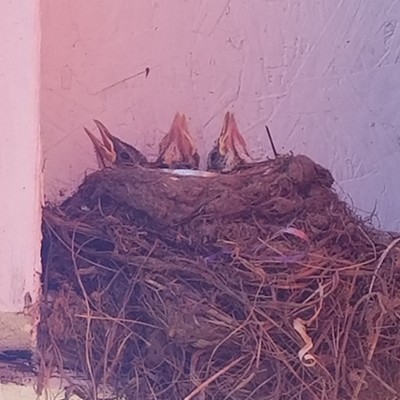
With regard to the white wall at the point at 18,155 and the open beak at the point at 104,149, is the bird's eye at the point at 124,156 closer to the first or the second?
the open beak at the point at 104,149

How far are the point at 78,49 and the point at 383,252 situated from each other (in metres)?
0.67

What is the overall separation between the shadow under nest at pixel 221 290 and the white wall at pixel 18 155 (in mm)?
52

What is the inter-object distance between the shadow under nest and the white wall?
0.05 metres

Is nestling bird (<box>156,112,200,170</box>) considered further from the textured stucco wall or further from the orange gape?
the textured stucco wall

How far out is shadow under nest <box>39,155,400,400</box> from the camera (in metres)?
1.23

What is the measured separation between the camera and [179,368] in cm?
126

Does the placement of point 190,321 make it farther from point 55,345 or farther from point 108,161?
point 108,161

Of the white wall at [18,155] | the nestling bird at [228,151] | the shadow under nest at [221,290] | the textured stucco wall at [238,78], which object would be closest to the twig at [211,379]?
the shadow under nest at [221,290]

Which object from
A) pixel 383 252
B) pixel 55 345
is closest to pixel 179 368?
pixel 55 345

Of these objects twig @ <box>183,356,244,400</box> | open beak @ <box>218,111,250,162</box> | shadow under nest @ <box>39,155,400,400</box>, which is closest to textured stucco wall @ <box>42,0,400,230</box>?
open beak @ <box>218,111,250,162</box>

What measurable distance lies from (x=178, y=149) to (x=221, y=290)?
0.37m

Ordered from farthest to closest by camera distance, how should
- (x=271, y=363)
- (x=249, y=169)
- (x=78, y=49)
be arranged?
(x=78, y=49)
(x=249, y=169)
(x=271, y=363)

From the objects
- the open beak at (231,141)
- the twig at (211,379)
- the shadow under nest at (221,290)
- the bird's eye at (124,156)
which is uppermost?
the open beak at (231,141)

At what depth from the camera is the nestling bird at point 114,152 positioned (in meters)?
1.53
